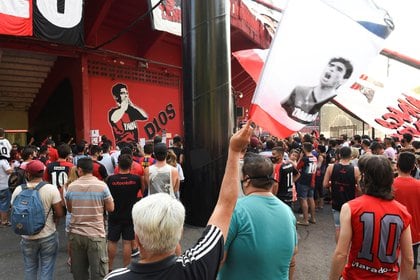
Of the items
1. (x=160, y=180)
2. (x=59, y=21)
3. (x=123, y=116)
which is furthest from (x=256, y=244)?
(x=123, y=116)

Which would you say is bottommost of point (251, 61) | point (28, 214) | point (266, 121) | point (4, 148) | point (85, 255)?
point (85, 255)

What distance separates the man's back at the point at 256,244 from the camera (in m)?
2.12

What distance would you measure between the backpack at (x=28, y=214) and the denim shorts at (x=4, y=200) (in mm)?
4088

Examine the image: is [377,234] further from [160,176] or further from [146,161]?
[146,161]

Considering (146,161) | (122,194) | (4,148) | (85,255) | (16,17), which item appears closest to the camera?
(85,255)

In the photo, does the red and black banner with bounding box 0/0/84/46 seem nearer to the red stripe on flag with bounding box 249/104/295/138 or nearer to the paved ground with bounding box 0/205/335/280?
the paved ground with bounding box 0/205/335/280

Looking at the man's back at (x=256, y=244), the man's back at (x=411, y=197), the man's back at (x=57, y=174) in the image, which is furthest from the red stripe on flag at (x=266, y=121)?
the man's back at (x=57, y=174)

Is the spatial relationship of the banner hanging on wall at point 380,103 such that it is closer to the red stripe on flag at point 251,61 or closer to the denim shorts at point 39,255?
the red stripe on flag at point 251,61

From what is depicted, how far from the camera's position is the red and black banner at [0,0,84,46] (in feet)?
28.6

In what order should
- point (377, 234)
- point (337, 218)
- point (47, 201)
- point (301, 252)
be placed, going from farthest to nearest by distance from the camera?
point (301, 252)
point (337, 218)
point (47, 201)
point (377, 234)

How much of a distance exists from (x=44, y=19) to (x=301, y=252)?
346 inches

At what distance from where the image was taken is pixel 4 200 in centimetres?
698

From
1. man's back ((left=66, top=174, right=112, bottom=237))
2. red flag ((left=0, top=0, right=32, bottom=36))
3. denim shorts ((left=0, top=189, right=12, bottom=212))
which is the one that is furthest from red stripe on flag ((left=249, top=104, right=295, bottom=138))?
red flag ((left=0, top=0, right=32, bottom=36))

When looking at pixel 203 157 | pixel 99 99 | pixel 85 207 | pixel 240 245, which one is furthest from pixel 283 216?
pixel 99 99
